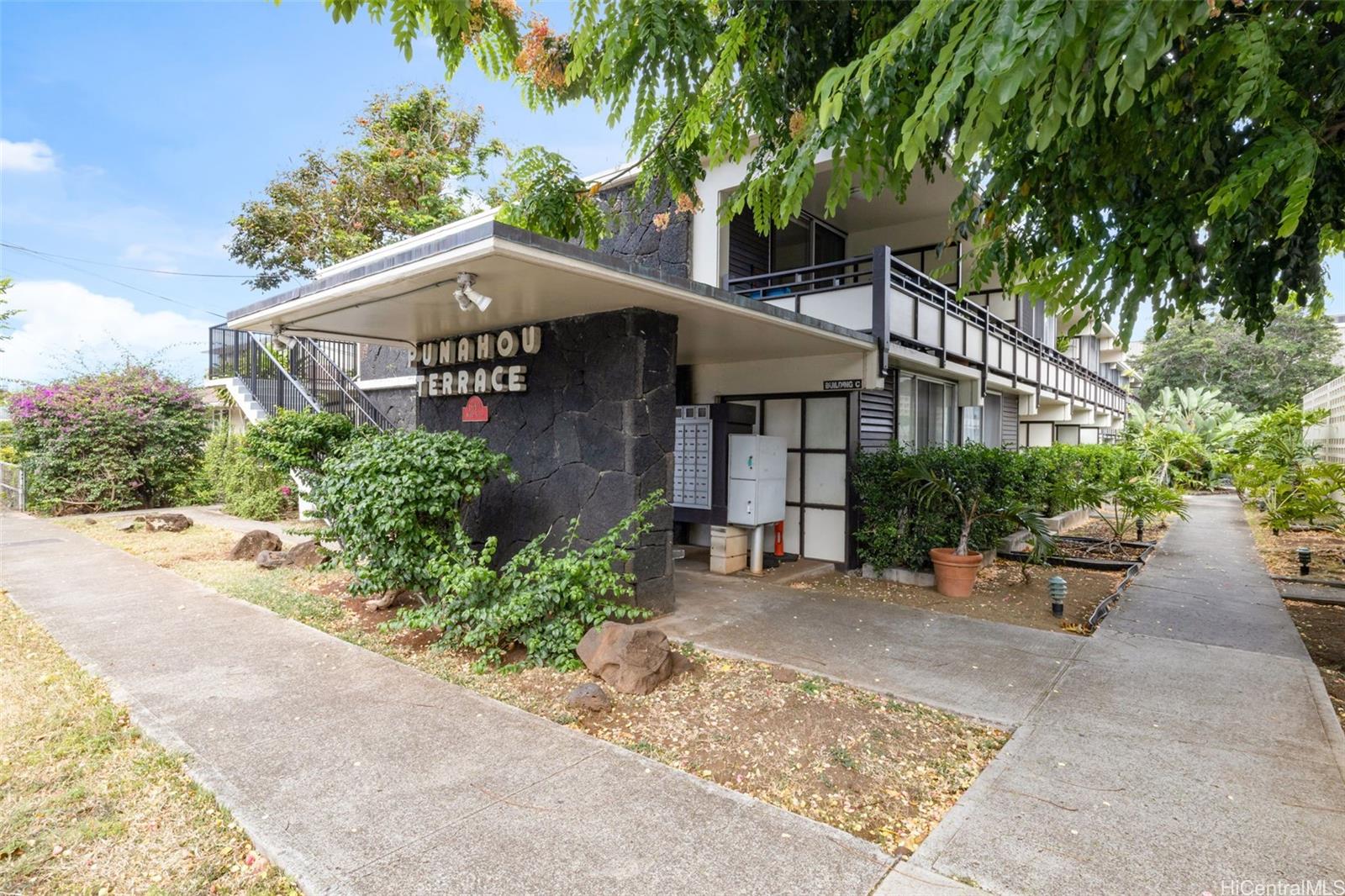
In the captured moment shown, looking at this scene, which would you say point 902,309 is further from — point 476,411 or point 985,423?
point 985,423

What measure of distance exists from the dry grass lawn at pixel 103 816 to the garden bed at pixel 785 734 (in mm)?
1539

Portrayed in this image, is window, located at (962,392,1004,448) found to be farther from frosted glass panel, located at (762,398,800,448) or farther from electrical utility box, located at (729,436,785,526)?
electrical utility box, located at (729,436,785,526)

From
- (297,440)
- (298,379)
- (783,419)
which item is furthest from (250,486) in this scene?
(783,419)

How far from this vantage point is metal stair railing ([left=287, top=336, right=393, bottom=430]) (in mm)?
12570

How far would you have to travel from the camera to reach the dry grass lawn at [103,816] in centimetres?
231

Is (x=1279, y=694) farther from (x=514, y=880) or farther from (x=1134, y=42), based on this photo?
(x=514, y=880)

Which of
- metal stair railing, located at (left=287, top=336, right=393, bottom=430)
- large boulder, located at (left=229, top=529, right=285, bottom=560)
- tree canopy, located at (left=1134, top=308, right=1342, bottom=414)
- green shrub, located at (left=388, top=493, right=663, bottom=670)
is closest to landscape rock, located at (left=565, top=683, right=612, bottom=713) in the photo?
green shrub, located at (left=388, top=493, right=663, bottom=670)

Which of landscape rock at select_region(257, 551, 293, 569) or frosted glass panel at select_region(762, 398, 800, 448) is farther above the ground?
frosted glass panel at select_region(762, 398, 800, 448)

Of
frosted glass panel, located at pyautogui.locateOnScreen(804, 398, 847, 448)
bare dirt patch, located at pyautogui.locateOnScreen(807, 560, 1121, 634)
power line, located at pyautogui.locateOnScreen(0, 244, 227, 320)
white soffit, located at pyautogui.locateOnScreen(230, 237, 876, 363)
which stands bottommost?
bare dirt patch, located at pyautogui.locateOnScreen(807, 560, 1121, 634)

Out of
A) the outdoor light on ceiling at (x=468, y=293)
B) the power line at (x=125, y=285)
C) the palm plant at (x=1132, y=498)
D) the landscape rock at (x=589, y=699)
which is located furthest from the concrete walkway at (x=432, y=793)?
the power line at (x=125, y=285)

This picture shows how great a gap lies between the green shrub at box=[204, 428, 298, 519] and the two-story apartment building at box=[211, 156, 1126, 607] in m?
1.31

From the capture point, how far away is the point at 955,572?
22.0 ft

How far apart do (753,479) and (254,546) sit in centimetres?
646

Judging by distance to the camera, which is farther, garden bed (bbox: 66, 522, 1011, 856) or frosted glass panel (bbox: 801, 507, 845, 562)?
frosted glass panel (bbox: 801, 507, 845, 562)
